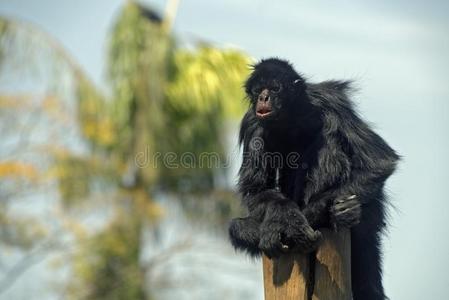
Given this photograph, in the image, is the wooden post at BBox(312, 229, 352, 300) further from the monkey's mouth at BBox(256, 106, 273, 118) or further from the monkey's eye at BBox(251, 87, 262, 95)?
the monkey's eye at BBox(251, 87, 262, 95)

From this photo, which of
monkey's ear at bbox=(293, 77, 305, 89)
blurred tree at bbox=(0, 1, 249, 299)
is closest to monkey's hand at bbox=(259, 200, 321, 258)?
monkey's ear at bbox=(293, 77, 305, 89)

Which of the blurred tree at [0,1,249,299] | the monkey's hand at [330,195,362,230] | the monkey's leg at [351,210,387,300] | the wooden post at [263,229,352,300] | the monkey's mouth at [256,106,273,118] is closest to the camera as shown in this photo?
the wooden post at [263,229,352,300]

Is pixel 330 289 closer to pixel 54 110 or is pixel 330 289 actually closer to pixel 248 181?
pixel 248 181

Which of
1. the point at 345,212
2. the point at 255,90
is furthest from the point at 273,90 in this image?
the point at 345,212

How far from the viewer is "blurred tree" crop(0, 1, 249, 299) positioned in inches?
873

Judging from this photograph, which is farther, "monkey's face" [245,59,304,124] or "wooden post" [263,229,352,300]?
"monkey's face" [245,59,304,124]

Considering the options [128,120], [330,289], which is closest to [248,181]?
[330,289]

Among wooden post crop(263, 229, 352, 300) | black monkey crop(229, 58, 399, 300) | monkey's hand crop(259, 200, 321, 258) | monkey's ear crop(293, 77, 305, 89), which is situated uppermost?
monkey's ear crop(293, 77, 305, 89)

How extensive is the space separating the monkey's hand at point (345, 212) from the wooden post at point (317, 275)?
27cm

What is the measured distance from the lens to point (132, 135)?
2245 cm

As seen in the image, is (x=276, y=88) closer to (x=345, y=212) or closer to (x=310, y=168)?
(x=310, y=168)

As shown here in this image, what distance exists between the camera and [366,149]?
9.02 m

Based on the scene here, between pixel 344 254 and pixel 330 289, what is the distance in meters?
0.34

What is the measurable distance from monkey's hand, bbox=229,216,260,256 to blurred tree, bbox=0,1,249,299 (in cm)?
1333
